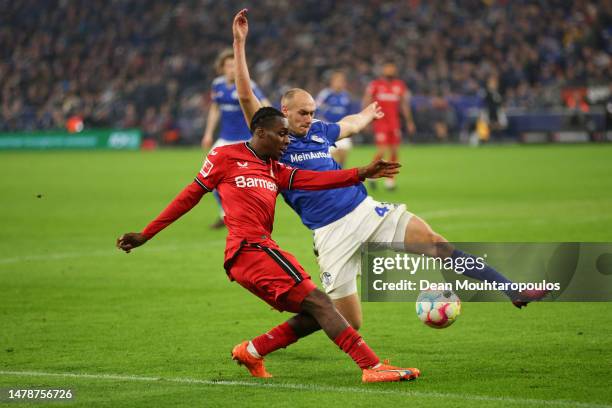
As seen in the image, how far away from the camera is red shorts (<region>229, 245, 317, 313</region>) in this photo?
6652 mm

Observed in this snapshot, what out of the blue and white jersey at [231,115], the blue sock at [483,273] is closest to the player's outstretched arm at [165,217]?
the blue sock at [483,273]

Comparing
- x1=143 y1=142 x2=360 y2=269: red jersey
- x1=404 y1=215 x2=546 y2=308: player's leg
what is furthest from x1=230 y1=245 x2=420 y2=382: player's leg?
x1=404 y1=215 x2=546 y2=308: player's leg

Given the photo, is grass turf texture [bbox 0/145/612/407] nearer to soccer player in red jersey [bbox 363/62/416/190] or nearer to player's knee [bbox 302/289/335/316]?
player's knee [bbox 302/289/335/316]

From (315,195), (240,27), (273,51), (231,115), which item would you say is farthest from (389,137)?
(273,51)

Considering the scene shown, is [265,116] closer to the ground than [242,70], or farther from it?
closer to the ground

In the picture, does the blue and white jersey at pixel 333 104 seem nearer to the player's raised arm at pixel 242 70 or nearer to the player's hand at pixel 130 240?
the player's raised arm at pixel 242 70

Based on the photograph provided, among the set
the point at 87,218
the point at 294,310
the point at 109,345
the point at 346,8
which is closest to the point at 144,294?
the point at 109,345

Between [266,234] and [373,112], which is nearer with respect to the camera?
[266,234]

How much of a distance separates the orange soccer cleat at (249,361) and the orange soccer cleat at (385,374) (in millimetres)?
798

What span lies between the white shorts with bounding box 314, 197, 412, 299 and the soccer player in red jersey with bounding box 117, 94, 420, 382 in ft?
Answer: 2.37

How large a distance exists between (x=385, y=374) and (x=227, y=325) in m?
2.74

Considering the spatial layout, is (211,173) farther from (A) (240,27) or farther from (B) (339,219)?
(A) (240,27)

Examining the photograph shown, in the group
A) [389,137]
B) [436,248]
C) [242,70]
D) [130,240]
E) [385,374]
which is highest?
[242,70]

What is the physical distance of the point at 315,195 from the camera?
7953mm
